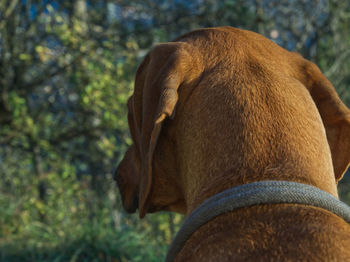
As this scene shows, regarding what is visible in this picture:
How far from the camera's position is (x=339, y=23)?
8.21 meters

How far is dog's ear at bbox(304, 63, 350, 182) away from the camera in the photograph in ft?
5.73

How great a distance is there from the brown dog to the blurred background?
2.64m

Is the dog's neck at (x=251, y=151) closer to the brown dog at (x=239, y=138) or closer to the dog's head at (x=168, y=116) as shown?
the brown dog at (x=239, y=138)

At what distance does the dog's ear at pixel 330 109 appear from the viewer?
175 centimetres

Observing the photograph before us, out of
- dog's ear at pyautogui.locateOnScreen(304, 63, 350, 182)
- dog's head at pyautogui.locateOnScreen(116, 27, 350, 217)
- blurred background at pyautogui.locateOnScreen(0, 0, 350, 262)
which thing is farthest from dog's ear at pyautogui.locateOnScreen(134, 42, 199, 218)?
blurred background at pyautogui.locateOnScreen(0, 0, 350, 262)

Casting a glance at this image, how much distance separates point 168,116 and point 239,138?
0.27 metres

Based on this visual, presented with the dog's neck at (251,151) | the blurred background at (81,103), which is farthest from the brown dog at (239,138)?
the blurred background at (81,103)

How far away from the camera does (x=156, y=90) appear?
1.69m

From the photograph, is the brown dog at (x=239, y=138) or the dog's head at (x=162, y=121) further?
the dog's head at (x=162, y=121)

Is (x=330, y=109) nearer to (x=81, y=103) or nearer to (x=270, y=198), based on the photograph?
(x=270, y=198)

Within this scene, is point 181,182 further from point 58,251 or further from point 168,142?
point 58,251

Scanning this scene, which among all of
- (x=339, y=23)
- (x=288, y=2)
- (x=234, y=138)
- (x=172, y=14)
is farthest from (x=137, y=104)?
(x=339, y=23)

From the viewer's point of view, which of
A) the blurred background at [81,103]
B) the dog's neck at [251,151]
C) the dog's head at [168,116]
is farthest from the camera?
the blurred background at [81,103]

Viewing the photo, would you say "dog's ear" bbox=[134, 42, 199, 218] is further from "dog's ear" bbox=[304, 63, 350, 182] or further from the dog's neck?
"dog's ear" bbox=[304, 63, 350, 182]
